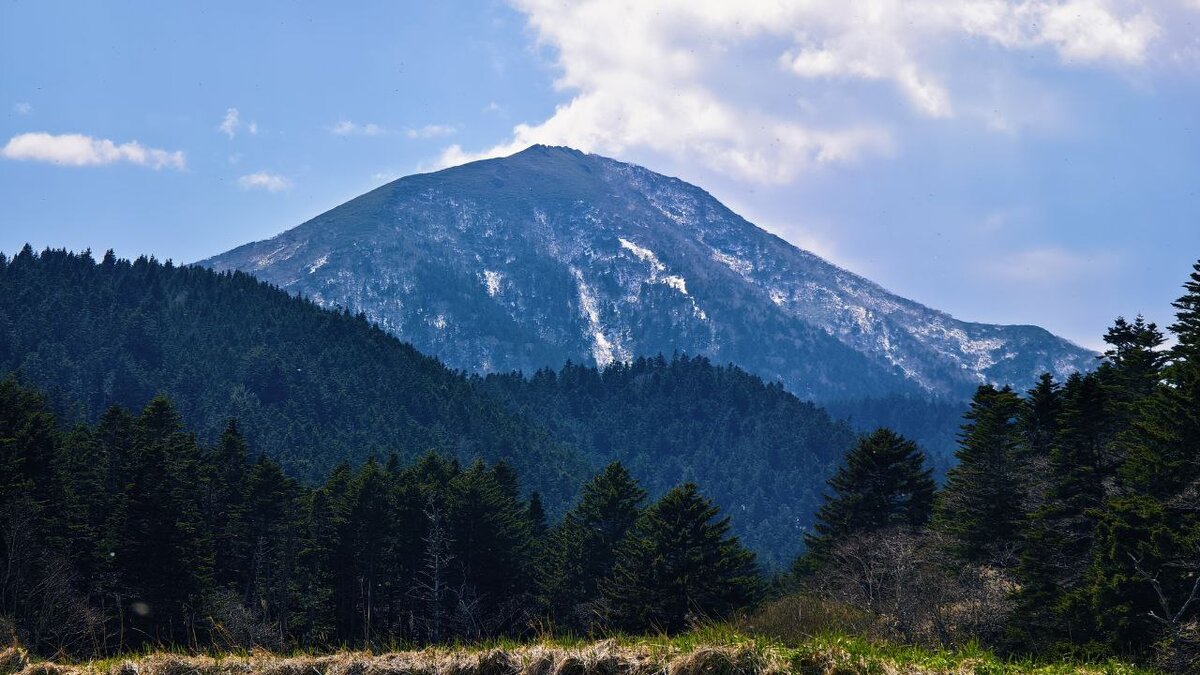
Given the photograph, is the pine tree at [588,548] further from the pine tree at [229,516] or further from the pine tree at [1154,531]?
the pine tree at [1154,531]

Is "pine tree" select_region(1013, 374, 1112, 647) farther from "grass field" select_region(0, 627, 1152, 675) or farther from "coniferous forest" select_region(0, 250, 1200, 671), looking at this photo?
"grass field" select_region(0, 627, 1152, 675)

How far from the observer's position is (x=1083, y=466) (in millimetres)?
43938

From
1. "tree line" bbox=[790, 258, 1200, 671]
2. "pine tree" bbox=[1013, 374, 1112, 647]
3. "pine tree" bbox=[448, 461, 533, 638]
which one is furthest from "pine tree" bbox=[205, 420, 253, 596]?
"pine tree" bbox=[1013, 374, 1112, 647]

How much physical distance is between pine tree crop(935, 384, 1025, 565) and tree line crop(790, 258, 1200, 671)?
8cm

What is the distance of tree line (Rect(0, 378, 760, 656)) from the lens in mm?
55281

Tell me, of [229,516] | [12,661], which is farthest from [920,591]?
[229,516]

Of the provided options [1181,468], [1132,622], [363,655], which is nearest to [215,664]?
[363,655]

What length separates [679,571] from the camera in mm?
57750

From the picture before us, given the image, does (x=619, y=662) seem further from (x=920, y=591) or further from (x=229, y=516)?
(x=229, y=516)

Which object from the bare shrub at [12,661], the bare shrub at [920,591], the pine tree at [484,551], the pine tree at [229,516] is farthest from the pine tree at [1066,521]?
the pine tree at [229,516]

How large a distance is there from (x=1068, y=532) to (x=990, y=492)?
545 inches

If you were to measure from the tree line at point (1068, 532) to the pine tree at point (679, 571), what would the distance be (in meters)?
6.22

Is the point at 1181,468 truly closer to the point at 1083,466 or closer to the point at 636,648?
the point at 1083,466

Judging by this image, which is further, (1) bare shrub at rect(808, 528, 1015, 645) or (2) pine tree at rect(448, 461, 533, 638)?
(2) pine tree at rect(448, 461, 533, 638)
